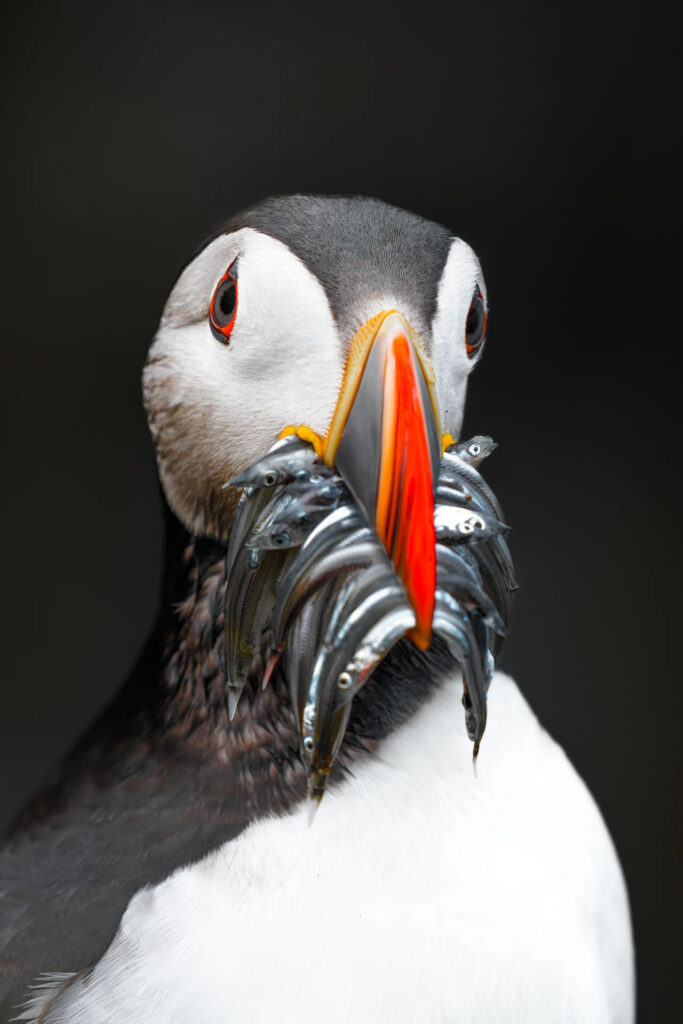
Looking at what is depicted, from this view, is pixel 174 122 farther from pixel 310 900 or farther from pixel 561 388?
pixel 310 900

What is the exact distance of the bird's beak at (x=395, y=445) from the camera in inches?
42.9

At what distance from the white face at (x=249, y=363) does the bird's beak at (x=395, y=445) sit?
0.05 m

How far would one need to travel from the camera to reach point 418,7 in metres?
2.79

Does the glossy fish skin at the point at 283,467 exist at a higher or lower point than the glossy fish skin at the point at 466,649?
higher

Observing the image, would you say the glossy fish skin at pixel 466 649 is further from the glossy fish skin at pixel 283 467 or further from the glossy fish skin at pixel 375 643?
the glossy fish skin at pixel 283 467

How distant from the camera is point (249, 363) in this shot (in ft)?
4.49

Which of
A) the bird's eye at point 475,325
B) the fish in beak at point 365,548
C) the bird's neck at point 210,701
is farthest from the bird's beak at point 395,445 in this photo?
the bird's neck at point 210,701

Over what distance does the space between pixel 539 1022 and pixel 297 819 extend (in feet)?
1.20

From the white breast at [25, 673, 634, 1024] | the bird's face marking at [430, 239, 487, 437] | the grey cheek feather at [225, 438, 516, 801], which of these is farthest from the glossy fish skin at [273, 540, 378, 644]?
the white breast at [25, 673, 634, 1024]

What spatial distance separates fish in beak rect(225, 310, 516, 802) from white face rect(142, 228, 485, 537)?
5 cm

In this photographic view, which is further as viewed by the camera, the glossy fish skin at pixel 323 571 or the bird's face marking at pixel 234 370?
the bird's face marking at pixel 234 370

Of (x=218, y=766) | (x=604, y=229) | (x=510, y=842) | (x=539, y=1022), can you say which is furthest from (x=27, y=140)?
(x=539, y=1022)

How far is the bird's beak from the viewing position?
1.09m

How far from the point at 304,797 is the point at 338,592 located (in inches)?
16.5
